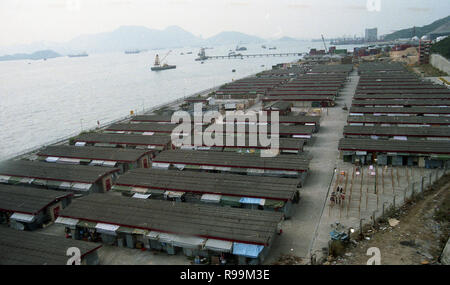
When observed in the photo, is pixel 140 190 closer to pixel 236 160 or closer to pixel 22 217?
pixel 22 217

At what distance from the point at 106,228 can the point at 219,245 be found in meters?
4.15

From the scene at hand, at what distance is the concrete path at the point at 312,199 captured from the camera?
38.1ft

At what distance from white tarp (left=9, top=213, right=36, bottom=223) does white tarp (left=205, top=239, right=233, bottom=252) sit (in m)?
7.30

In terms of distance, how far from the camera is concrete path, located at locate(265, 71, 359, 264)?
11.6 meters

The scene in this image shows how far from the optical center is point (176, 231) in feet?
37.8

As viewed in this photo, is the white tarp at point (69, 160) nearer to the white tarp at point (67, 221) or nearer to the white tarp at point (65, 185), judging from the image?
the white tarp at point (65, 185)

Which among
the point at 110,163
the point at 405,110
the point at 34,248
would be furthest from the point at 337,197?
the point at 405,110

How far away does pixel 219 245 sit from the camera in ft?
35.4

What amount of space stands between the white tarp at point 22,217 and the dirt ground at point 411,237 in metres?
10.9

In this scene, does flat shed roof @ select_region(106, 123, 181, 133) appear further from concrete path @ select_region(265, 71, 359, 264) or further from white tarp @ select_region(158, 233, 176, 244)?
white tarp @ select_region(158, 233, 176, 244)

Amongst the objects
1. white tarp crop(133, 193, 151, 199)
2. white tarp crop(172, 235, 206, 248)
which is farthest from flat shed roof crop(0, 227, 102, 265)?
white tarp crop(133, 193, 151, 199)

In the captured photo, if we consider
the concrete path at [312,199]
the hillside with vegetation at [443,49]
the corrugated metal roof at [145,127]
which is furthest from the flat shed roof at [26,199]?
the hillside with vegetation at [443,49]
